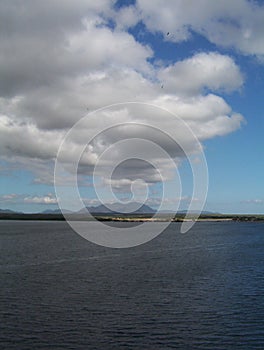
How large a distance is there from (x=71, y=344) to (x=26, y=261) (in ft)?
152

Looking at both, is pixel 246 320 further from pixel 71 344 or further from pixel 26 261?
pixel 26 261

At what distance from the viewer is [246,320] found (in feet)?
118

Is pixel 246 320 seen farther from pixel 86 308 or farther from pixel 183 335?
pixel 86 308

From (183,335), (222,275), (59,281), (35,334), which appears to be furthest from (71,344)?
(222,275)

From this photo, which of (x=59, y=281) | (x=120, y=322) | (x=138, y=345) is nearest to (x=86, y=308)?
(x=120, y=322)

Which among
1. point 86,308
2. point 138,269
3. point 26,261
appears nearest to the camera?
→ point 86,308

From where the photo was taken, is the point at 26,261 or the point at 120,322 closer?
the point at 120,322

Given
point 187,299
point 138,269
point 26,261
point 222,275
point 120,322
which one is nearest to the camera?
point 120,322

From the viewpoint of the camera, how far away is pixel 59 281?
175 feet

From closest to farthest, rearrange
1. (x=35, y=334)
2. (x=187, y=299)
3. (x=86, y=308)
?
1. (x=35, y=334)
2. (x=86, y=308)
3. (x=187, y=299)

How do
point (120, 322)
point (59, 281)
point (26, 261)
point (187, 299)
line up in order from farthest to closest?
1. point (26, 261)
2. point (59, 281)
3. point (187, 299)
4. point (120, 322)

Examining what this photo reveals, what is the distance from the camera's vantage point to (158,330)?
32.9 metres

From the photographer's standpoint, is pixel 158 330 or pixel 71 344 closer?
pixel 71 344

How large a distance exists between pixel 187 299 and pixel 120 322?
10815mm
